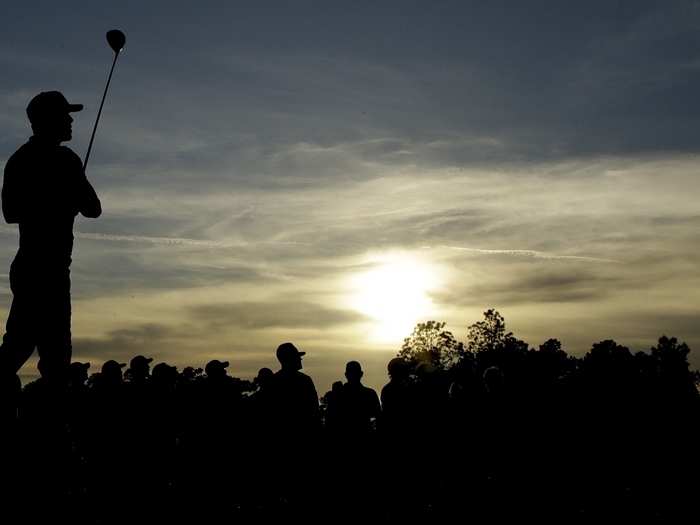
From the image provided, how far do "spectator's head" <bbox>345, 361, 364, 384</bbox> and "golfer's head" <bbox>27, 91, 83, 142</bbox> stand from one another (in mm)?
6023

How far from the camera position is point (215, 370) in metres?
11.6

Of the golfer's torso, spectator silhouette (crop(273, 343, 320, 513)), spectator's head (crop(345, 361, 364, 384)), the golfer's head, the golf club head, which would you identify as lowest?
spectator silhouette (crop(273, 343, 320, 513))

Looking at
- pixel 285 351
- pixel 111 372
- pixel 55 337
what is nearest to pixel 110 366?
pixel 111 372

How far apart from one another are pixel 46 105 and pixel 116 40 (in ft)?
5.64

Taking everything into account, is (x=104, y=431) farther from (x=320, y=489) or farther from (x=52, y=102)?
(x=52, y=102)

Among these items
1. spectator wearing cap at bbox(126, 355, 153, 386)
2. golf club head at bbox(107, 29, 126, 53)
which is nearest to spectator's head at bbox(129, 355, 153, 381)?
spectator wearing cap at bbox(126, 355, 153, 386)

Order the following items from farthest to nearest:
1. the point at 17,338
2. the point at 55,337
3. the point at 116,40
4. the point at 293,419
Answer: the point at 293,419 < the point at 116,40 < the point at 55,337 < the point at 17,338

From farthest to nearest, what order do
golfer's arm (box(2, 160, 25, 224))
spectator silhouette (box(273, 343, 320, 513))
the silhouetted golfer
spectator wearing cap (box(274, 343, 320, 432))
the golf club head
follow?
spectator wearing cap (box(274, 343, 320, 432)) → spectator silhouette (box(273, 343, 320, 513)) → the golf club head → golfer's arm (box(2, 160, 25, 224)) → the silhouetted golfer

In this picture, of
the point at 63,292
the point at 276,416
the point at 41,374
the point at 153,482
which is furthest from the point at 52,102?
the point at 276,416

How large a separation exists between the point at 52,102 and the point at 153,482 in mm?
4172

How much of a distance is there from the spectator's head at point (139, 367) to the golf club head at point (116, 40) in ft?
16.8

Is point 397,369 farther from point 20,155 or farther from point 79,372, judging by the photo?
point 20,155

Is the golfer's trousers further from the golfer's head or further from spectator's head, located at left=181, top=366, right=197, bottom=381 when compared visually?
spectator's head, located at left=181, top=366, right=197, bottom=381

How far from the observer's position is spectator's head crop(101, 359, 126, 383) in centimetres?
1087
